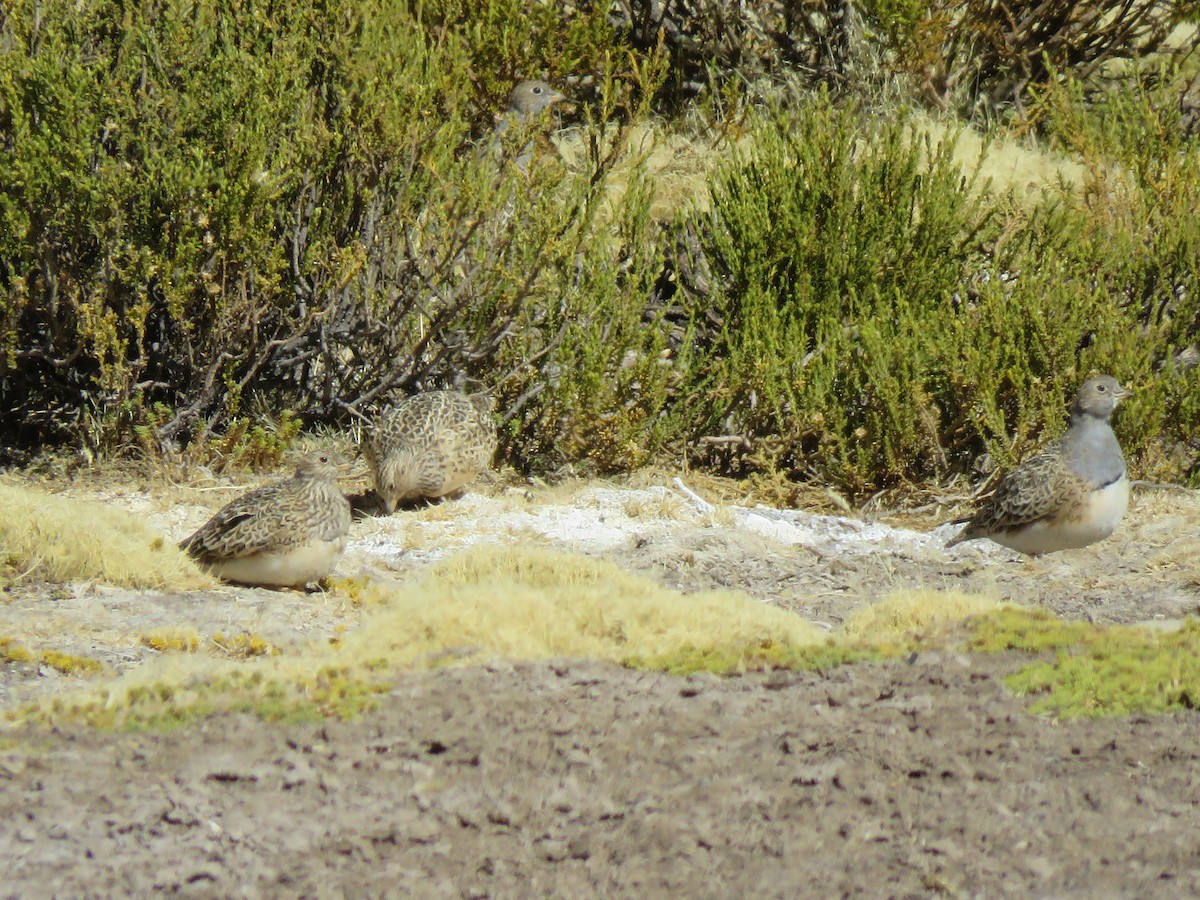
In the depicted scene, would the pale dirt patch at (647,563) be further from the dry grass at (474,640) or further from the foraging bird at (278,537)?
the dry grass at (474,640)

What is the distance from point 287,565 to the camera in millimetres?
7473

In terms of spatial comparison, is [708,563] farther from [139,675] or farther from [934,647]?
[139,675]

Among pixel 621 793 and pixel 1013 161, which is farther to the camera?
pixel 1013 161

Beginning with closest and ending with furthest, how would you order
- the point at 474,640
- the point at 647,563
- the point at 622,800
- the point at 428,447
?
1. the point at 622,800
2. the point at 474,640
3. the point at 647,563
4. the point at 428,447

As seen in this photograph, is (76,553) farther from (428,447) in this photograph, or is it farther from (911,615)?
(911,615)

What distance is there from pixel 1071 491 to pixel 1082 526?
0.64 ft

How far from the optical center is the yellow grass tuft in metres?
7.32

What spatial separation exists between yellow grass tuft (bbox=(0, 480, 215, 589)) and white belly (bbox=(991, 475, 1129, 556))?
4.35 m

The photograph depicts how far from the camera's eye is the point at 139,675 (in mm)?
5398

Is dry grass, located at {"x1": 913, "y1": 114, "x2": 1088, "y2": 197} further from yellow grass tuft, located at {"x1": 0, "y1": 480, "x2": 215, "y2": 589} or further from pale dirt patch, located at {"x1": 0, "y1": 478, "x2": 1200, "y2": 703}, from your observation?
yellow grass tuft, located at {"x1": 0, "y1": 480, "x2": 215, "y2": 589}

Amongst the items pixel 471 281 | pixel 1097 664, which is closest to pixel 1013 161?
pixel 471 281

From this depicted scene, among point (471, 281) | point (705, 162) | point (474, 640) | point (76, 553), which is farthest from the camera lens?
point (705, 162)

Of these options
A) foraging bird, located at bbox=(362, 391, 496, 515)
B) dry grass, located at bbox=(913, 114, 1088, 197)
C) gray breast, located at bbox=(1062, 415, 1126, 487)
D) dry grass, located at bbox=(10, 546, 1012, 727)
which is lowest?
foraging bird, located at bbox=(362, 391, 496, 515)

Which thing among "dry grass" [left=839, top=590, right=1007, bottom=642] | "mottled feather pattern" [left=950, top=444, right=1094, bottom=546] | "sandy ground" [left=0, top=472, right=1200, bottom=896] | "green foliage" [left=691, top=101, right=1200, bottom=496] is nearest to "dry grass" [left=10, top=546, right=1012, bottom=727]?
"dry grass" [left=839, top=590, right=1007, bottom=642]
